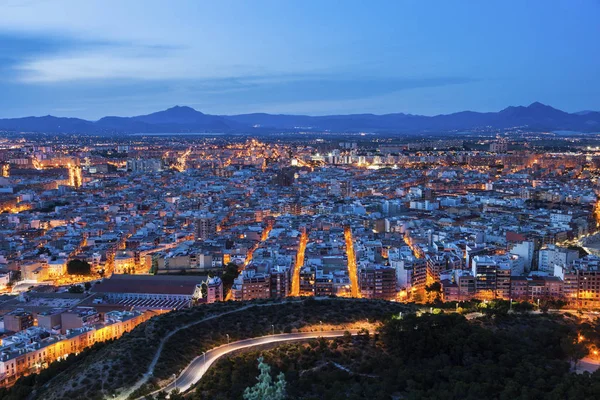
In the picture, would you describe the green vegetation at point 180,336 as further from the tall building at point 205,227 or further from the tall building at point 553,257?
the tall building at point 205,227

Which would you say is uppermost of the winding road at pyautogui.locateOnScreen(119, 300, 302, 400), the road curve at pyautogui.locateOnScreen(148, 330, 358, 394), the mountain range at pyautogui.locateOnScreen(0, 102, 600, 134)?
the mountain range at pyautogui.locateOnScreen(0, 102, 600, 134)

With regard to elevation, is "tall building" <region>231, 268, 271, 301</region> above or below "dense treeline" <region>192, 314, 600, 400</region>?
below

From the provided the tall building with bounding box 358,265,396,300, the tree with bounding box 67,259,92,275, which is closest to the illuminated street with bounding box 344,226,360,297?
the tall building with bounding box 358,265,396,300

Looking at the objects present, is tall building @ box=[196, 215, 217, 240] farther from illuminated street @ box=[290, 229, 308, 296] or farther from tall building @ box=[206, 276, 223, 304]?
tall building @ box=[206, 276, 223, 304]

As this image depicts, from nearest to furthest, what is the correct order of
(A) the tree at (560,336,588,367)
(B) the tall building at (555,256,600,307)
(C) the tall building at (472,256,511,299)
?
(A) the tree at (560,336,588,367) → (B) the tall building at (555,256,600,307) → (C) the tall building at (472,256,511,299)

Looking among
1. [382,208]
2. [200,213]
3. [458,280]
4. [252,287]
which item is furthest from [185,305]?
[382,208]

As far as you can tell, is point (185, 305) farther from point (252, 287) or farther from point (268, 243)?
point (268, 243)
